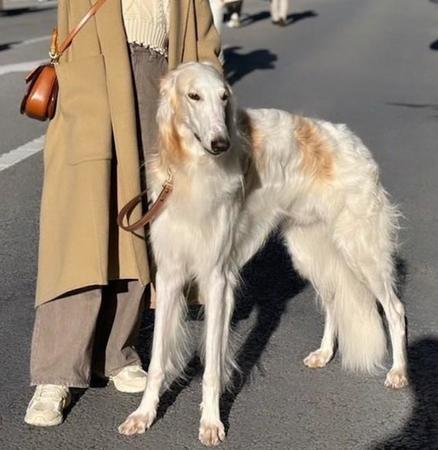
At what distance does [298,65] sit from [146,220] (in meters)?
12.7

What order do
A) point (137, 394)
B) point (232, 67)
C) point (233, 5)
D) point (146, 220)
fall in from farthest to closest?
point (233, 5) < point (232, 67) < point (137, 394) < point (146, 220)

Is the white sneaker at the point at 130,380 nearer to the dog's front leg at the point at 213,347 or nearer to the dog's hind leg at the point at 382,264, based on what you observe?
the dog's front leg at the point at 213,347

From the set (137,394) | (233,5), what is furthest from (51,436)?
(233,5)

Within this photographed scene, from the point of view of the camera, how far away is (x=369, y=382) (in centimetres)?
473

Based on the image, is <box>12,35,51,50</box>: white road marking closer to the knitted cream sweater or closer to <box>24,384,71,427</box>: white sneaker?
the knitted cream sweater

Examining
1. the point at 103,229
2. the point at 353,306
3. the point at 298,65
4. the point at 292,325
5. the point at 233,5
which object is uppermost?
the point at 103,229

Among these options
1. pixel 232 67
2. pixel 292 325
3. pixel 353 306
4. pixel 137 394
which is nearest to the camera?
pixel 137 394

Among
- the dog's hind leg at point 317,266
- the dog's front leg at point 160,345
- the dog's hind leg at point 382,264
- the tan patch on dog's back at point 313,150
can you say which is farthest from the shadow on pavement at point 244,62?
the dog's front leg at point 160,345

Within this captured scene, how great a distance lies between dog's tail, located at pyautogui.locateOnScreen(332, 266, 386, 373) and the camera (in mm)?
4852

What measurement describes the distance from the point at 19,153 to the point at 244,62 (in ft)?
26.9

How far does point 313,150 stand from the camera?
14.8 feet

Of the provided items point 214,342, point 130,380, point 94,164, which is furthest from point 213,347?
point 94,164

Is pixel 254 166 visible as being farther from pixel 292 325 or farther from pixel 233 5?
pixel 233 5

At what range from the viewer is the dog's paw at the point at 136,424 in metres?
4.13
